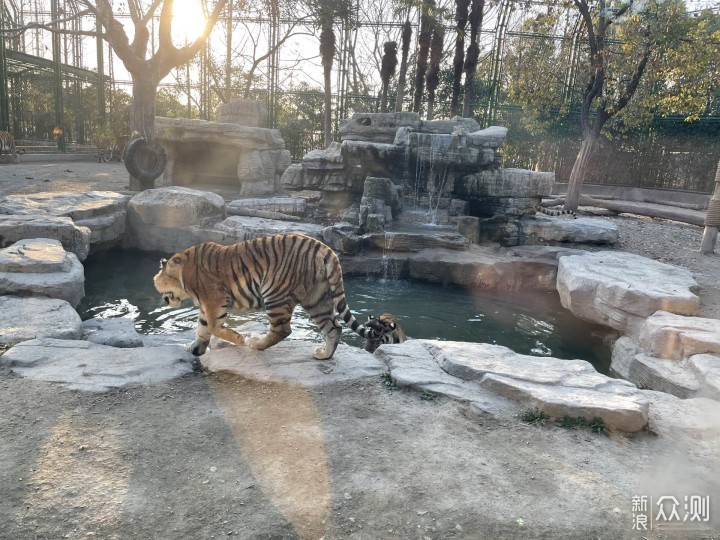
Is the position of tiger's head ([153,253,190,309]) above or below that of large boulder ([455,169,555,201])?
below

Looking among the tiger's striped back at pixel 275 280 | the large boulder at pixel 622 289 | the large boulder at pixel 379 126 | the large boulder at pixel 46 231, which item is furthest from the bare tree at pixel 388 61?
the tiger's striped back at pixel 275 280

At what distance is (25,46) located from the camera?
2362cm

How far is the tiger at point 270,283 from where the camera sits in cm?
360

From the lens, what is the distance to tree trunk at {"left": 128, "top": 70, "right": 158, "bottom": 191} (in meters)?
12.7

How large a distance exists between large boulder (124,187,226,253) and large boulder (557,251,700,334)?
5721 mm

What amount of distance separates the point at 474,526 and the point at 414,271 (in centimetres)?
649

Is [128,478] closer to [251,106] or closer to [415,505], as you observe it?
[415,505]

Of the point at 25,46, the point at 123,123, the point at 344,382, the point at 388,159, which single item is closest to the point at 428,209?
the point at 388,159

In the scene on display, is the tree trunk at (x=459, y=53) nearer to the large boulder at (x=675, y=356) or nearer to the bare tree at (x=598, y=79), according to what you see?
the bare tree at (x=598, y=79)

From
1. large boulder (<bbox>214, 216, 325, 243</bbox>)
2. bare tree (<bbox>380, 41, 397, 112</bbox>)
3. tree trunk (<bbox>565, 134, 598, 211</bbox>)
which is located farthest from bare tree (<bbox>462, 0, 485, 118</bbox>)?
large boulder (<bbox>214, 216, 325, 243</bbox>)

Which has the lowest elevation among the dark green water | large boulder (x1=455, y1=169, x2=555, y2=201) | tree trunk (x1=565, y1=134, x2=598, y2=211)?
the dark green water

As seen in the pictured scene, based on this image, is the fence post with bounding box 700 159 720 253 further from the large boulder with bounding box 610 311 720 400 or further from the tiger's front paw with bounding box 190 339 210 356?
the tiger's front paw with bounding box 190 339 210 356

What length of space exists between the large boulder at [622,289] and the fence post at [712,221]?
2.03 m

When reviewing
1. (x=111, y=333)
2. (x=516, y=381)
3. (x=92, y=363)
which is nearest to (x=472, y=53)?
(x=111, y=333)
